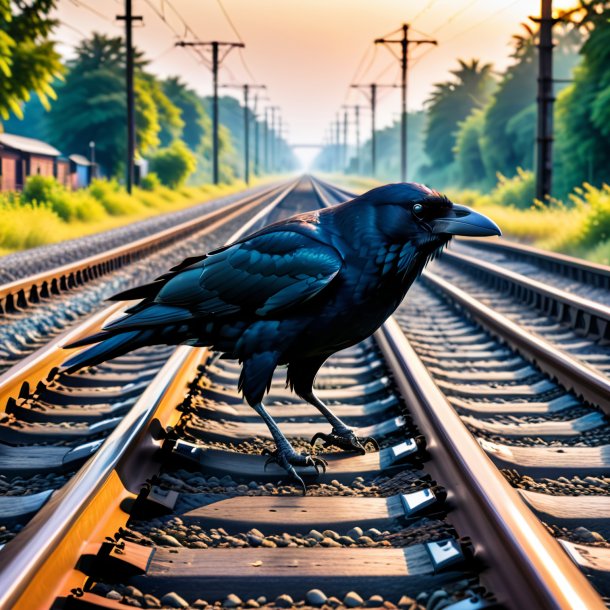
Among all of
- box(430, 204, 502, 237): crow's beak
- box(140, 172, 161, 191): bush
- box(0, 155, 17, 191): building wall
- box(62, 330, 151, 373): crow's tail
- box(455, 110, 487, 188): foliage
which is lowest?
box(62, 330, 151, 373): crow's tail

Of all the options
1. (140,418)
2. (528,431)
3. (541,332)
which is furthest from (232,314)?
(541,332)

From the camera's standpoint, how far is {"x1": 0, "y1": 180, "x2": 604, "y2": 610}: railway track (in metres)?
2.34

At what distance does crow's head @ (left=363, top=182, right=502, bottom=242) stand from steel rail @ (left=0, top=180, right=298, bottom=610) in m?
1.32

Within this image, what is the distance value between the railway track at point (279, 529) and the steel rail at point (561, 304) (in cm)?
366

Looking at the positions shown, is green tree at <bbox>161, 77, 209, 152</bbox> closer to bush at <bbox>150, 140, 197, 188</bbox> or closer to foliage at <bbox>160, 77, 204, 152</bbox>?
foliage at <bbox>160, 77, 204, 152</bbox>

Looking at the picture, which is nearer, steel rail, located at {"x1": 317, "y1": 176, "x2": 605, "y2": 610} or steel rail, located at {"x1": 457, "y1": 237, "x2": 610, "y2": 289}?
steel rail, located at {"x1": 317, "y1": 176, "x2": 605, "y2": 610}

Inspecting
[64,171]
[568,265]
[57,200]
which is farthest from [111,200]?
[64,171]

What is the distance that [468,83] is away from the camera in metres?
64.4

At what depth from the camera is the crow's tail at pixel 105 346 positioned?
10.5ft

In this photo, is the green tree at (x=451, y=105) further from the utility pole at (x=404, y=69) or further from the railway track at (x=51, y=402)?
the railway track at (x=51, y=402)

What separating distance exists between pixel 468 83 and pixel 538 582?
65.7m

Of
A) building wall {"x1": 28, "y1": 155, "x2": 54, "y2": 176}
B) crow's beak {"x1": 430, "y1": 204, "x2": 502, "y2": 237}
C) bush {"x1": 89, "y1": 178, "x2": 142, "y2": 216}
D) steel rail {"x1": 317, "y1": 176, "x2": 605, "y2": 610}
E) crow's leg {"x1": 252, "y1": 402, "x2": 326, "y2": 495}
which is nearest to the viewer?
steel rail {"x1": 317, "y1": 176, "x2": 605, "y2": 610}

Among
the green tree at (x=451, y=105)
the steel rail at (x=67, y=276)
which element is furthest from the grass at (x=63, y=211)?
the green tree at (x=451, y=105)

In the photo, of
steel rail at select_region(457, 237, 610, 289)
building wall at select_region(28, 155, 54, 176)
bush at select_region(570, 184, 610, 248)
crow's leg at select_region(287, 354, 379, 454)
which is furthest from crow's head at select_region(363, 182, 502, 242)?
building wall at select_region(28, 155, 54, 176)
